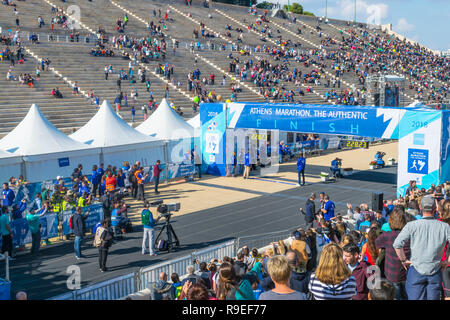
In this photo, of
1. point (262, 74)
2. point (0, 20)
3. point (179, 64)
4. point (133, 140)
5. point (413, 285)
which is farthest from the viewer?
point (262, 74)

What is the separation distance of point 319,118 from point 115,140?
9.47m

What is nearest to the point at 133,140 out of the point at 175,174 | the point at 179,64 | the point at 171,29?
the point at 175,174

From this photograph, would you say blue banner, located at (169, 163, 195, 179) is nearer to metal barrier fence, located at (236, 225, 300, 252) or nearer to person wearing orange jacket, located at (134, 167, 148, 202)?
person wearing orange jacket, located at (134, 167, 148, 202)

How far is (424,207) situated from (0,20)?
137 feet

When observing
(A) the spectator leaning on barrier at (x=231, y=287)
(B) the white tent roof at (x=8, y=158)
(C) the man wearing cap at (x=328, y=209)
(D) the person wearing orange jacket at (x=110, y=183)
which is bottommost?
(C) the man wearing cap at (x=328, y=209)

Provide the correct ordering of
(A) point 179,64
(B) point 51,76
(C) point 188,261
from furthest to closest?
Answer: (A) point 179,64
(B) point 51,76
(C) point 188,261

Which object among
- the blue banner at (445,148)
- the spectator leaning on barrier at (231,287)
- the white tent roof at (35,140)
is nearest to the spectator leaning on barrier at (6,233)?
the white tent roof at (35,140)

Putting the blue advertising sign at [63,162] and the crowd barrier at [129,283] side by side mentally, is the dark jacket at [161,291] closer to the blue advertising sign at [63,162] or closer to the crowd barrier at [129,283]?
the crowd barrier at [129,283]

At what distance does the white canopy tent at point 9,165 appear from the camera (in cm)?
1858

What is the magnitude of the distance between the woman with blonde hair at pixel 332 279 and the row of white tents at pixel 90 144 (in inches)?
663

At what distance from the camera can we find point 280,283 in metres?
4.19

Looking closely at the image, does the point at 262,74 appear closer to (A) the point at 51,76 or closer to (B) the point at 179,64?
(B) the point at 179,64

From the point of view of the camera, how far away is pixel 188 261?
33.1ft

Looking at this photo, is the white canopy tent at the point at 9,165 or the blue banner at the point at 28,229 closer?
the blue banner at the point at 28,229
